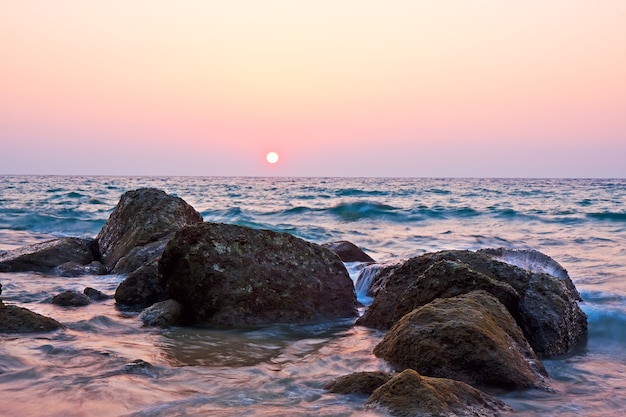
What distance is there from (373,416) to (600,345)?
3.26 metres

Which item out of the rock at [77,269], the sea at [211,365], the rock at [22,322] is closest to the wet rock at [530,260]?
the sea at [211,365]

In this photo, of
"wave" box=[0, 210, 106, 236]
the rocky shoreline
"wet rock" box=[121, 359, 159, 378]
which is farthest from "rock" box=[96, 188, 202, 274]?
"wave" box=[0, 210, 106, 236]

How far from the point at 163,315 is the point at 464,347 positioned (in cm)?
283

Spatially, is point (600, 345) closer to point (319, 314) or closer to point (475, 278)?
point (475, 278)

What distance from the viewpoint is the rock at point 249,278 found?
18.6ft

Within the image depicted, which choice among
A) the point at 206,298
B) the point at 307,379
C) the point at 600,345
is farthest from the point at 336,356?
the point at 600,345

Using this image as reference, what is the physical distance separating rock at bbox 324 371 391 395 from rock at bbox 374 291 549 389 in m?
0.53

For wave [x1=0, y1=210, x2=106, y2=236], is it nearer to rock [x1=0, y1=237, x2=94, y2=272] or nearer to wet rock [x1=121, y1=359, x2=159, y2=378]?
rock [x1=0, y1=237, x2=94, y2=272]

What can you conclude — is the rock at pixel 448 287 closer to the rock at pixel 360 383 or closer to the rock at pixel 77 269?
the rock at pixel 360 383

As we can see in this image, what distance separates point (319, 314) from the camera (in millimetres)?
5887

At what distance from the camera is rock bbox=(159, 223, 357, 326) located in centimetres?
566

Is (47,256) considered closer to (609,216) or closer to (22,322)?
(22,322)

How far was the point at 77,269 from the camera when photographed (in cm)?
834

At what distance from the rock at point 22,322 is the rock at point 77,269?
11.4ft
